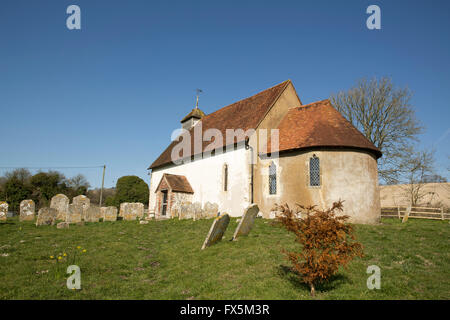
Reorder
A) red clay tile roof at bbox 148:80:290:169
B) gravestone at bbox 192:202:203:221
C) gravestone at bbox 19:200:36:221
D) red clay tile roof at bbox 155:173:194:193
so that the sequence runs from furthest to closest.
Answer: red clay tile roof at bbox 155:173:194:193 → red clay tile roof at bbox 148:80:290:169 → gravestone at bbox 192:202:203:221 → gravestone at bbox 19:200:36:221

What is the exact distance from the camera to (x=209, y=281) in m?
6.23

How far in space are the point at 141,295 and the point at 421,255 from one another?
8.62 meters

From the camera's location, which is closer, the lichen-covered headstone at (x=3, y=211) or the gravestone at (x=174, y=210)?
the lichen-covered headstone at (x=3, y=211)

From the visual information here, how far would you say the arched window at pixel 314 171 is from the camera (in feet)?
52.1

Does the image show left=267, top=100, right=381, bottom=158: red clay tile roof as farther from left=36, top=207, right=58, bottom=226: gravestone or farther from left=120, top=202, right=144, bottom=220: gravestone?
left=36, top=207, right=58, bottom=226: gravestone

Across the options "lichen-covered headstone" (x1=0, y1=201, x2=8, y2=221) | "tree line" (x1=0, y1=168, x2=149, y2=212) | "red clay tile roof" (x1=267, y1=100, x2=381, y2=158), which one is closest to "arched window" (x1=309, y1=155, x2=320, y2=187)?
"red clay tile roof" (x1=267, y1=100, x2=381, y2=158)

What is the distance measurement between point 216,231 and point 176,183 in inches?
534

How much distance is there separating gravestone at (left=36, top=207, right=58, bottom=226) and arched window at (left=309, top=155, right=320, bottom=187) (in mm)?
15172

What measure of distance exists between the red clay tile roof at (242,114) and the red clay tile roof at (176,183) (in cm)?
261

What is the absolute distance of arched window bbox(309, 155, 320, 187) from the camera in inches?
625

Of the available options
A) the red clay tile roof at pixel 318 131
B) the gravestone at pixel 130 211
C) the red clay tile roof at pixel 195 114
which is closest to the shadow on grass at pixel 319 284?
the red clay tile roof at pixel 318 131

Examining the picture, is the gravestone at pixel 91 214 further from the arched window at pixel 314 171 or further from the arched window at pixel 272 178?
the arched window at pixel 314 171

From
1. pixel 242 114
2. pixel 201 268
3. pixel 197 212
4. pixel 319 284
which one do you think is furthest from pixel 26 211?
pixel 319 284
